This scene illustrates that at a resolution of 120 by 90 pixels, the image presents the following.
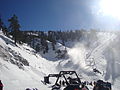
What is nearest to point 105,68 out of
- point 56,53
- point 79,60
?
point 79,60

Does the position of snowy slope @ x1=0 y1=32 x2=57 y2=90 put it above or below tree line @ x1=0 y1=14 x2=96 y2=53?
below

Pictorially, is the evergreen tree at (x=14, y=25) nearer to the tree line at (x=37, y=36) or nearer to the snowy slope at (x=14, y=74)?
the tree line at (x=37, y=36)

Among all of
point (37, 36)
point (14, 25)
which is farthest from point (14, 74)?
point (37, 36)

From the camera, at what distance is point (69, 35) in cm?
19062

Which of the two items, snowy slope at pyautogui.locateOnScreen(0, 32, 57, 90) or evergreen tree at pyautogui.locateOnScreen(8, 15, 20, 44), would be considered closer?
snowy slope at pyautogui.locateOnScreen(0, 32, 57, 90)

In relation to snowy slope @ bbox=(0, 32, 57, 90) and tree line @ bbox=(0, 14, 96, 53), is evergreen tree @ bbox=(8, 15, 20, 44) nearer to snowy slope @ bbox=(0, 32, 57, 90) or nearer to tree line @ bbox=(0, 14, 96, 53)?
tree line @ bbox=(0, 14, 96, 53)

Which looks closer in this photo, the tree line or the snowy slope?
the snowy slope

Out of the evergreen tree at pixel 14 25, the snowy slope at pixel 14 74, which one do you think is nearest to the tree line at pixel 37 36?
the evergreen tree at pixel 14 25

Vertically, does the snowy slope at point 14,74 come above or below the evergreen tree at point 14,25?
below

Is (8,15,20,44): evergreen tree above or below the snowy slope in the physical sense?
above

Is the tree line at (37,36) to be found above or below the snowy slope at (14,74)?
above

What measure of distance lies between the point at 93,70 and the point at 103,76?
21.0 feet

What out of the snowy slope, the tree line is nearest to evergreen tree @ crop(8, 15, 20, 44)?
the tree line

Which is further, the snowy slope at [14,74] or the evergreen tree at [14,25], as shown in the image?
the evergreen tree at [14,25]
